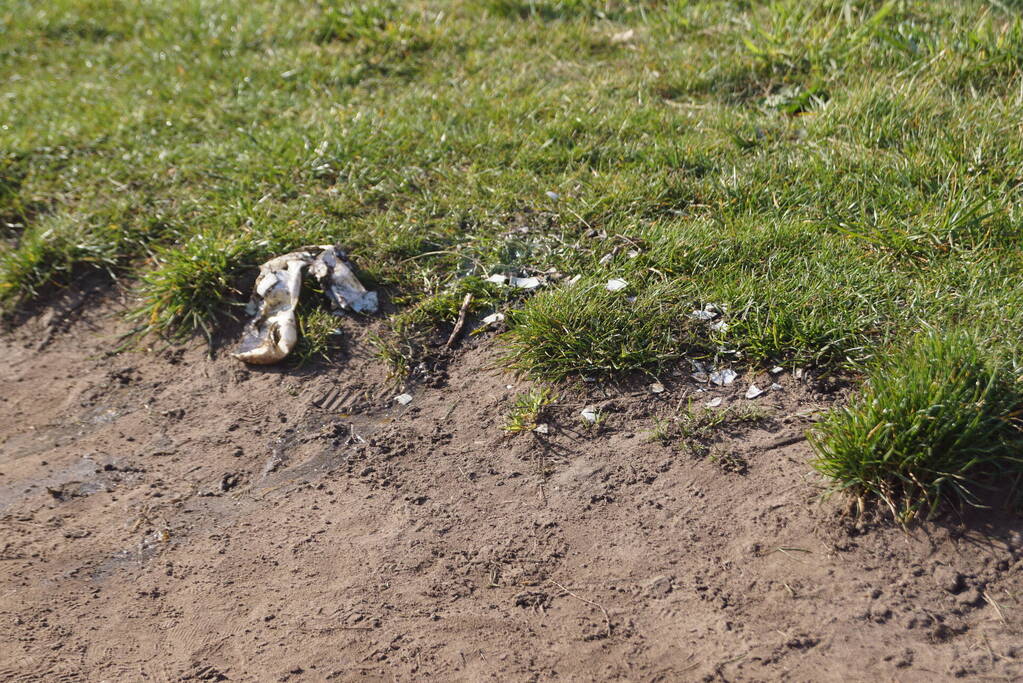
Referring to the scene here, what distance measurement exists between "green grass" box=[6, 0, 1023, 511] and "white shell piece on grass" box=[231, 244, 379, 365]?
0.13 meters

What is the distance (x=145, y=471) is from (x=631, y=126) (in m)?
2.79

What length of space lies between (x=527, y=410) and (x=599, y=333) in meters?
0.41

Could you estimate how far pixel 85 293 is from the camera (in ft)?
14.6

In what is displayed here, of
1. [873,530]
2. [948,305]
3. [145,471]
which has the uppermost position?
[948,305]

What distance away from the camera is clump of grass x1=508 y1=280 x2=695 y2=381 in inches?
136

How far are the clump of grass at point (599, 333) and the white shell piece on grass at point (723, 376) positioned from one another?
15 cm

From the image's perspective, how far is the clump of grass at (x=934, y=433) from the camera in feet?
8.77

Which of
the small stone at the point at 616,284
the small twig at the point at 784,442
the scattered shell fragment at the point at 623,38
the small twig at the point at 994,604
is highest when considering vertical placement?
the scattered shell fragment at the point at 623,38

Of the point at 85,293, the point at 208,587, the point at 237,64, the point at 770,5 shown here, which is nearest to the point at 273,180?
the point at 85,293

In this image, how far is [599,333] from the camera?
350cm

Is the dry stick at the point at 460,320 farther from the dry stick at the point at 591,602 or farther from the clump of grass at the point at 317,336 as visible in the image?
the dry stick at the point at 591,602

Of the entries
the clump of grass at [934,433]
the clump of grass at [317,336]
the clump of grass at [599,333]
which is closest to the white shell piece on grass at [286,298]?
the clump of grass at [317,336]

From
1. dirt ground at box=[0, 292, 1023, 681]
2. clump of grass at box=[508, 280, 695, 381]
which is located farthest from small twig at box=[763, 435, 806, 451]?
clump of grass at box=[508, 280, 695, 381]

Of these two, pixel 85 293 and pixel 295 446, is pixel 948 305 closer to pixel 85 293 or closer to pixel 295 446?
pixel 295 446
